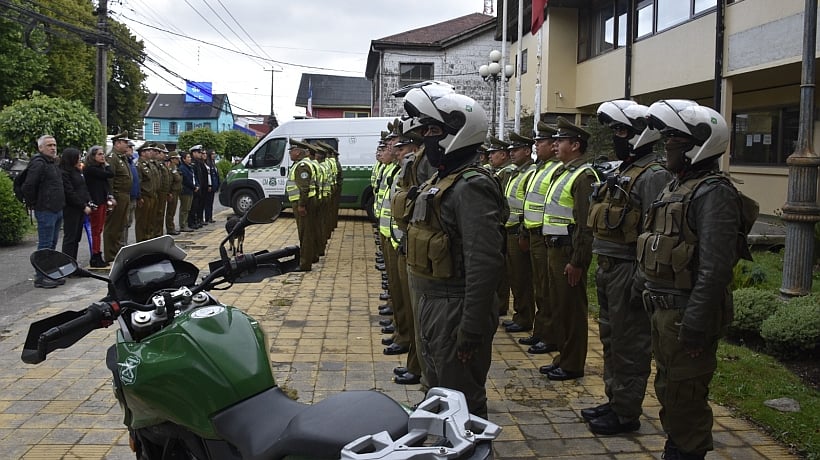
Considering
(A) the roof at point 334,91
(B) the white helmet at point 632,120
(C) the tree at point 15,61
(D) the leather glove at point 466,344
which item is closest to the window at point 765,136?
(B) the white helmet at point 632,120

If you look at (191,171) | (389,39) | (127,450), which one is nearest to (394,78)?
(389,39)

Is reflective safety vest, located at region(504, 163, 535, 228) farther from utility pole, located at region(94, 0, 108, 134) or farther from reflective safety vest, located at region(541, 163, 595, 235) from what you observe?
utility pole, located at region(94, 0, 108, 134)

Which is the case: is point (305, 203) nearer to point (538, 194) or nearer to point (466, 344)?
point (538, 194)

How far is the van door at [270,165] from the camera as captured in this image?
749 inches

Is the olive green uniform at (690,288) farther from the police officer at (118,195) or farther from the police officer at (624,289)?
the police officer at (118,195)

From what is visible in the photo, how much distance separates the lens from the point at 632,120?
16.0 feet

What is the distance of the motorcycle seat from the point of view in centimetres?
201

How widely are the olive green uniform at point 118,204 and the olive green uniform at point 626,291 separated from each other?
9299mm

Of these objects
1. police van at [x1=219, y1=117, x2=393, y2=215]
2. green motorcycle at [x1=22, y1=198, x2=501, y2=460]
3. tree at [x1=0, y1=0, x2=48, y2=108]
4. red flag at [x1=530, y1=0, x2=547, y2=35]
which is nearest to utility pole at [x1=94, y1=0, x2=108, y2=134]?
police van at [x1=219, y1=117, x2=393, y2=215]

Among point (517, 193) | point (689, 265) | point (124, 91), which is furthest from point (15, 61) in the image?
point (689, 265)

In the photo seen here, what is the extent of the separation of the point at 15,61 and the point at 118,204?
27463 millimetres

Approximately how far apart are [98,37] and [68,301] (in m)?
13.9

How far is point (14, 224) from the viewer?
12.9 m

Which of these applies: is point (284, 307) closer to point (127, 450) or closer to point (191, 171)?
point (127, 450)
